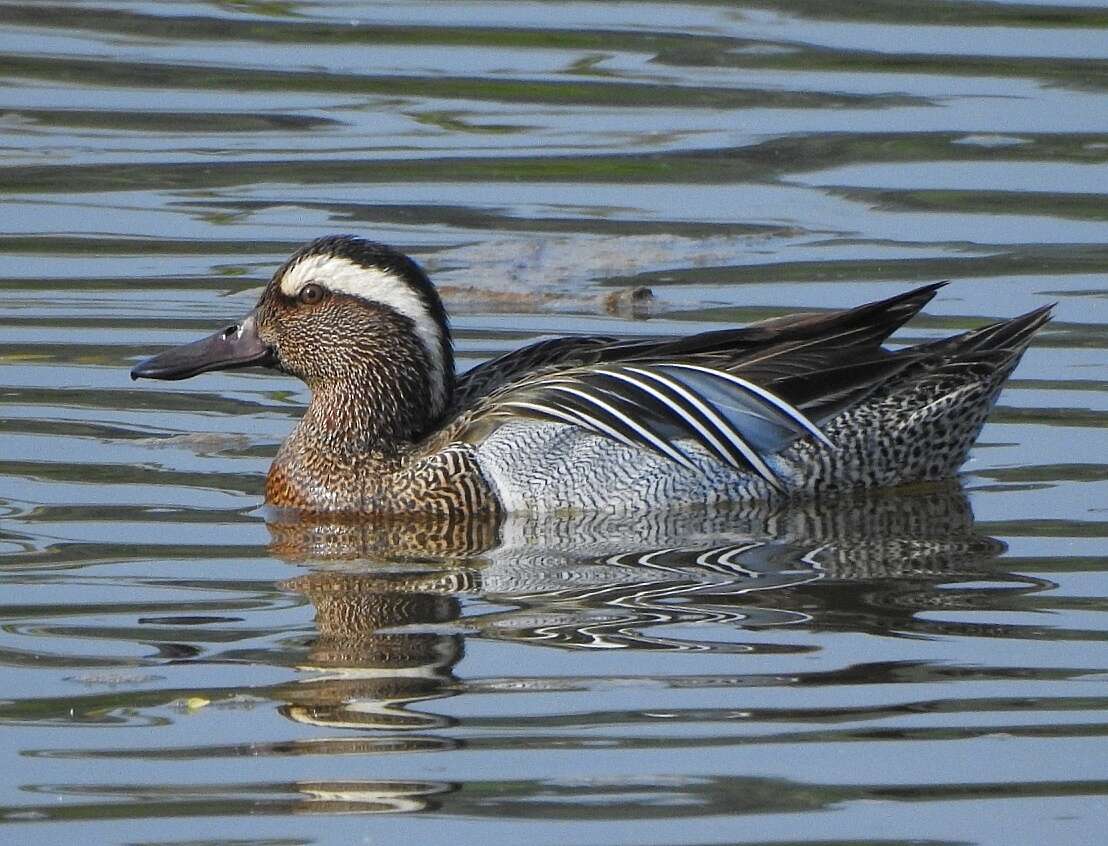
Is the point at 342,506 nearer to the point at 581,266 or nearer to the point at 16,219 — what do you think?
the point at 581,266

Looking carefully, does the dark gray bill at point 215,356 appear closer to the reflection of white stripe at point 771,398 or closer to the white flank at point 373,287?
the white flank at point 373,287

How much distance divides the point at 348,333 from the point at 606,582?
2.21m

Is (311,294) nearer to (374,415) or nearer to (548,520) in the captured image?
(374,415)

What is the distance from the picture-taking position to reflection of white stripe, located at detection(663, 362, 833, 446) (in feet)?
31.9

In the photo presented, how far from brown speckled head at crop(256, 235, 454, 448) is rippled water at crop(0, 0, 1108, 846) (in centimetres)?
48

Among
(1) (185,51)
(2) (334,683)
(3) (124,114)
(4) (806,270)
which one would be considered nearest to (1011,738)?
(2) (334,683)

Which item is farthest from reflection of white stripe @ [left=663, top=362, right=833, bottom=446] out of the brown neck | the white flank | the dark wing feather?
the brown neck

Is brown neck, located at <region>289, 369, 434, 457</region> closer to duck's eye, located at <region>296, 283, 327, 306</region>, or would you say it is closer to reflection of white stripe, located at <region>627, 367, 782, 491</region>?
duck's eye, located at <region>296, 283, 327, 306</region>

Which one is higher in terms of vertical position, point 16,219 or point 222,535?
point 16,219

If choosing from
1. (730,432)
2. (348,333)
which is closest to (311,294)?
(348,333)

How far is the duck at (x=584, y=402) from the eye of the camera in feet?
31.5

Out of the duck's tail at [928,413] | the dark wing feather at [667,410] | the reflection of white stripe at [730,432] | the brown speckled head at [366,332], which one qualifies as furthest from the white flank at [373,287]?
the duck's tail at [928,413]

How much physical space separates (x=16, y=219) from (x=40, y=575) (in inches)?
212

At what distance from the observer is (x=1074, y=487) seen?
372 inches
